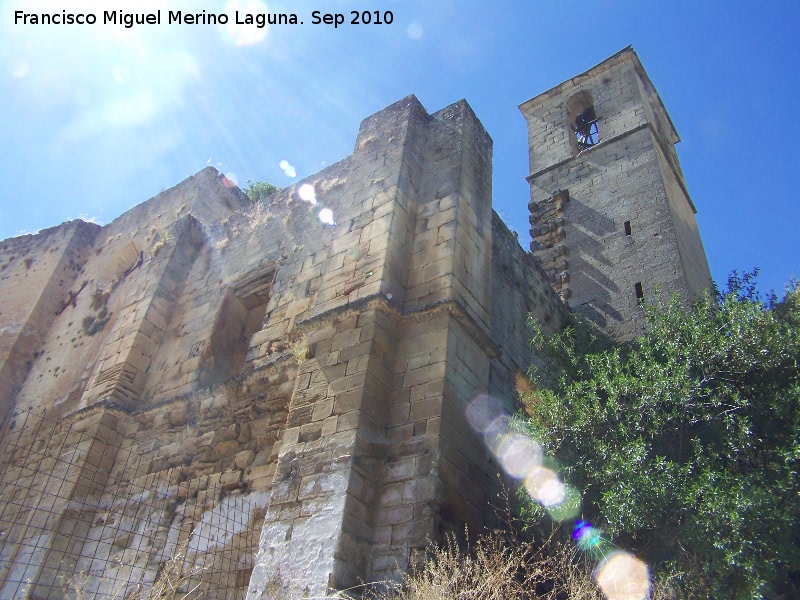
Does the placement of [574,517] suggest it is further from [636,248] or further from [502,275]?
[636,248]

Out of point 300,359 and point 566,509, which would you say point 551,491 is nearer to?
point 566,509

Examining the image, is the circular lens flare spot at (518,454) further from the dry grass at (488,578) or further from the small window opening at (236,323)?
the small window opening at (236,323)

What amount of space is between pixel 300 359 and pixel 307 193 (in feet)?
12.0

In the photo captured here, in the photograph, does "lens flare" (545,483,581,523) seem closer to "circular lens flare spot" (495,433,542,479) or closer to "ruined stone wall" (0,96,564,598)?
"circular lens flare spot" (495,433,542,479)

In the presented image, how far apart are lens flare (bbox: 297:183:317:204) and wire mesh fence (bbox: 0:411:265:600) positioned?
3.53 m

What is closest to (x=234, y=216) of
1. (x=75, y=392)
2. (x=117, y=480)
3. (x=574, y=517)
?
(x=75, y=392)

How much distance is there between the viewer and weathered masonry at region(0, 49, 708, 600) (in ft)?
15.7

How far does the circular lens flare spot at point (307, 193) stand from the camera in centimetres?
875

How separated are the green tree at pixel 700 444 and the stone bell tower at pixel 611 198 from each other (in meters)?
4.06

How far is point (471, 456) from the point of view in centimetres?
511

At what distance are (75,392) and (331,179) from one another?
4309mm

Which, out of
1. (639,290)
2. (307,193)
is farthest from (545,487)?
(639,290)

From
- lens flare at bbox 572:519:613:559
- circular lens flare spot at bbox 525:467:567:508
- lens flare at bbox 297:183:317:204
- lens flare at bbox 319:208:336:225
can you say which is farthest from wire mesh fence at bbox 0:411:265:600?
lens flare at bbox 297:183:317:204

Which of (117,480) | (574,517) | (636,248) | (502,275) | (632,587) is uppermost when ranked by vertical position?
(636,248)
